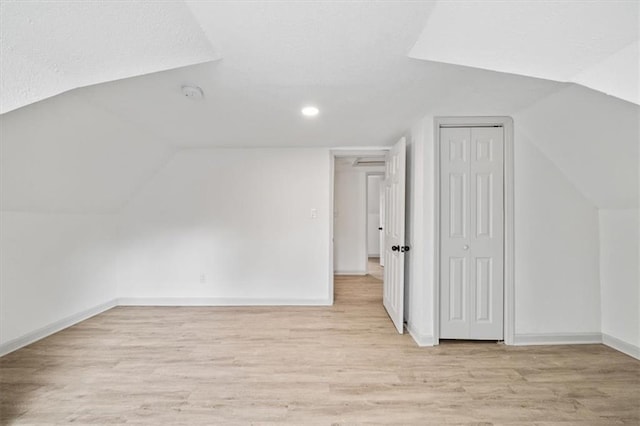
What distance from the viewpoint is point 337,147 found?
12.9 ft

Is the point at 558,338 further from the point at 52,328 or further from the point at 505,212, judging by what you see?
the point at 52,328

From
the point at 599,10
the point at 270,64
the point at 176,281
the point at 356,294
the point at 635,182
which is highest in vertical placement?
the point at 270,64

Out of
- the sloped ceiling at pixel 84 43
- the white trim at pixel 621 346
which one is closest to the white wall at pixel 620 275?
the white trim at pixel 621 346

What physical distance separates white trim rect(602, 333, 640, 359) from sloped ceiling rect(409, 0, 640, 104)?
8.20ft

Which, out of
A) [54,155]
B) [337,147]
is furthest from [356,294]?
[54,155]

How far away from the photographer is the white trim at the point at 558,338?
9.14 feet

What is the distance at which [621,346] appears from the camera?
264 cm

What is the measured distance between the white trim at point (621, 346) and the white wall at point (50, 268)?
213 inches

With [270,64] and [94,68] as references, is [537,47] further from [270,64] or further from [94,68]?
[94,68]

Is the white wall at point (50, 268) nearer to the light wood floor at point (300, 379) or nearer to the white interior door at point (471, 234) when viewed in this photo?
the light wood floor at point (300, 379)

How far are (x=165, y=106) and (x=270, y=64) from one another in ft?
4.08

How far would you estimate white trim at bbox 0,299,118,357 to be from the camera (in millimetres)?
2596

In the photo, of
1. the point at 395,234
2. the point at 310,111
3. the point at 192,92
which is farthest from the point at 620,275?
the point at 192,92

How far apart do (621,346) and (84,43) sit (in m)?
4.49
